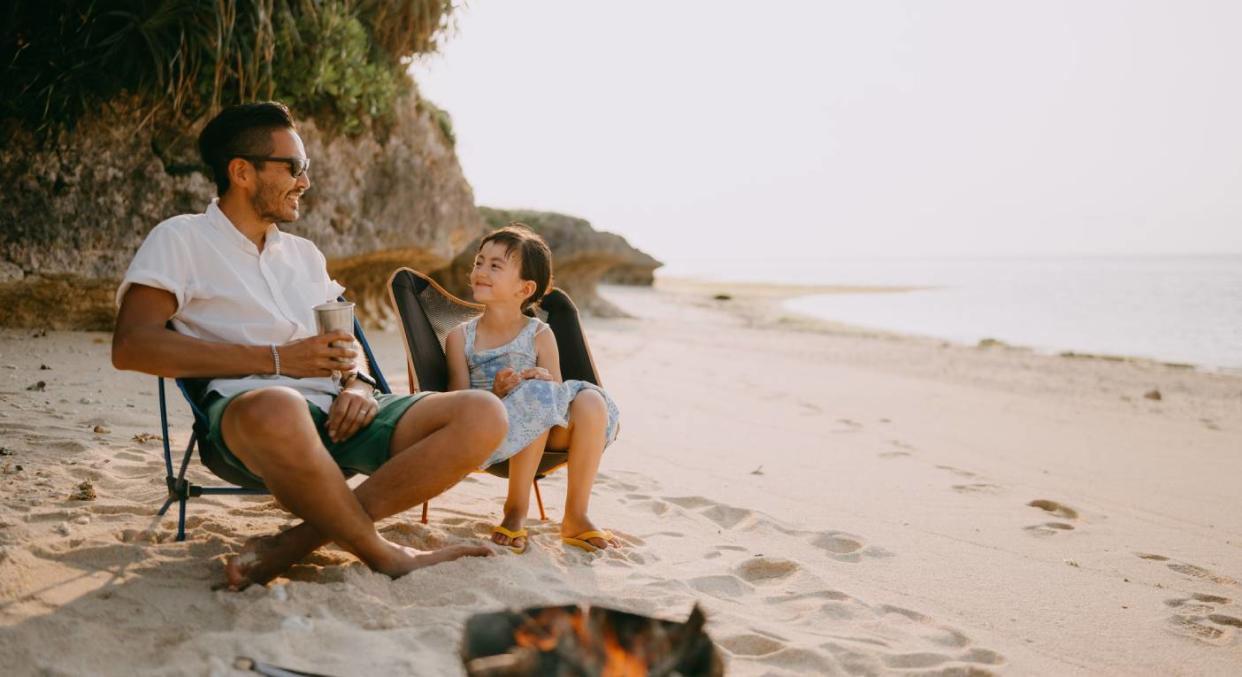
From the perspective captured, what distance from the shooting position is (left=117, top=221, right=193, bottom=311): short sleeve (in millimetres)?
2717

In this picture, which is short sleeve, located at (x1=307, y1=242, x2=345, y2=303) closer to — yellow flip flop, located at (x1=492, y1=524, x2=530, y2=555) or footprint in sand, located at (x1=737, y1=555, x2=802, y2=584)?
yellow flip flop, located at (x1=492, y1=524, x2=530, y2=555)

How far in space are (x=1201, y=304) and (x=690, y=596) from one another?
29.0 m

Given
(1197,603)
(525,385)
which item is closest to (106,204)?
(525,385)

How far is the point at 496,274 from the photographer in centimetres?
371

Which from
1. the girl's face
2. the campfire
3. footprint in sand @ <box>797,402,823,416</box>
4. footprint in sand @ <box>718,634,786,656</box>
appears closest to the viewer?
the campfire

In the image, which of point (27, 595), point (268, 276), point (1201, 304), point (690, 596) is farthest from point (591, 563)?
point (1201, 304)

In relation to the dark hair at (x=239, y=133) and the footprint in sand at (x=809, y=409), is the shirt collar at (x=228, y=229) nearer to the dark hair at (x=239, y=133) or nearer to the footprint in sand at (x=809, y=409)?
the dark hair at (x=239, y=133)

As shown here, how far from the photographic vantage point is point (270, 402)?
2529mm

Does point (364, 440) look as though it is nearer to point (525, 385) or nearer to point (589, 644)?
point (525, 385)

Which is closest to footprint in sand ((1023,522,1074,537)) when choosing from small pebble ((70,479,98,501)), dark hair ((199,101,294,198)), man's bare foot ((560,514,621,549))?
man's bare foot ((560,514,621,549))

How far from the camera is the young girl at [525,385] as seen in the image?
3.33 metres

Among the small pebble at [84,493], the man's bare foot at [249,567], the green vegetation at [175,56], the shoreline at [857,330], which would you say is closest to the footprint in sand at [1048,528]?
the man's bare foot at [249,567]

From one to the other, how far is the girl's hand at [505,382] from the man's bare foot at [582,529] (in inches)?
20.9

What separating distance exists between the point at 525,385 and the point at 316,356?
2.86 ft
